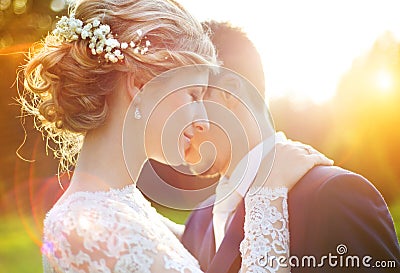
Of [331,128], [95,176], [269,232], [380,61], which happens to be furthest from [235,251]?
[380,61]

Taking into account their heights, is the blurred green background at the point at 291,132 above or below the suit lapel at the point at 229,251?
below

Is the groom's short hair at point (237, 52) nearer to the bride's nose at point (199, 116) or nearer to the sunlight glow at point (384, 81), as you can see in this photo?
the bride's nose at point (199, 116)

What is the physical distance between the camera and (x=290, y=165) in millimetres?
2721

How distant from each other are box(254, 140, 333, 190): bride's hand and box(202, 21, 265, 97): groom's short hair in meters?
0.74

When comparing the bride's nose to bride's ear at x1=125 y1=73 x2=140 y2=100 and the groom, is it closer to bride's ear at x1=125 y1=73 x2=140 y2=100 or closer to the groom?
bride's ear at x1=125 y1=73 x2=140 y2=100

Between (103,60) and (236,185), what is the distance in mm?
1251

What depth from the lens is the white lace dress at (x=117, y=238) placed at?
2.30m

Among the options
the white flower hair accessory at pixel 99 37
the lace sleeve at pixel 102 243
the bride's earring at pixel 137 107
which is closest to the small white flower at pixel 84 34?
the white flower hair accessory at pixel 99 37

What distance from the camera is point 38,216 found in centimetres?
1434

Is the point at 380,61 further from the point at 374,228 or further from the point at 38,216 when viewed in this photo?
the point at 374,228

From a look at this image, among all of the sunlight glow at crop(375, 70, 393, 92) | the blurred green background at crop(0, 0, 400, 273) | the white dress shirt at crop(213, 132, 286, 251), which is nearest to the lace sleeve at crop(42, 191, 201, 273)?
the white dress shirt at crop(213, 132, 286, 251)

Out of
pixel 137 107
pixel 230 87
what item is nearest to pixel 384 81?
pixel 230 87

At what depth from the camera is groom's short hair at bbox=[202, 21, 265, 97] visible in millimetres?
3416

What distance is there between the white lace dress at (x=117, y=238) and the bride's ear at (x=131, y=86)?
0.41 m
